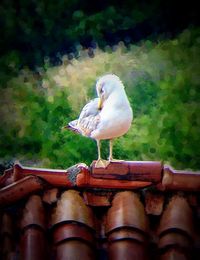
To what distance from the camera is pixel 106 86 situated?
300 centimetres

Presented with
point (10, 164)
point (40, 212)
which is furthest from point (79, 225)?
point (10, 164)

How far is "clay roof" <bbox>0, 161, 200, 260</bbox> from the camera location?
287 centimetres

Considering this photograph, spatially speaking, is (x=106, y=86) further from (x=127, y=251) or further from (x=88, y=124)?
(x=127, y=251)

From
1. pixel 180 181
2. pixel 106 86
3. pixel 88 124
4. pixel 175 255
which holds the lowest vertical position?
pixel 175 255

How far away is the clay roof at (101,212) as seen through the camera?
287 centimetres

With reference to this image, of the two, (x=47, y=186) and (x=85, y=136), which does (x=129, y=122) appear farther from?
(x=47, y=186)

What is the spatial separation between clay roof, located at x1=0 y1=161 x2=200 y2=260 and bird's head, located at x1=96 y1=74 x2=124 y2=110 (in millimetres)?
238

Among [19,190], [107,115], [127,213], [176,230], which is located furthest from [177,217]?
[19,190]

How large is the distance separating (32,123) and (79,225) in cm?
43

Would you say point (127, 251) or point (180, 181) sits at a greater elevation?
point (180, 181)

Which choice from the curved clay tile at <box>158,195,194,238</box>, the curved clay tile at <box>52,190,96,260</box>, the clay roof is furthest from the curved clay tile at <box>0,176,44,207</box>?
the curved clay tile at <box>158,195,194,238</box>

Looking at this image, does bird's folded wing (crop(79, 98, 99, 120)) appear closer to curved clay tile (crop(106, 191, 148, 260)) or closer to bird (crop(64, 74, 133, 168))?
bird (crop(64, 74, 133, 168))

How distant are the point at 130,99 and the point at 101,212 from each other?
42cm

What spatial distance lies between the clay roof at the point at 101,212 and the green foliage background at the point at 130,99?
6 centimetres
